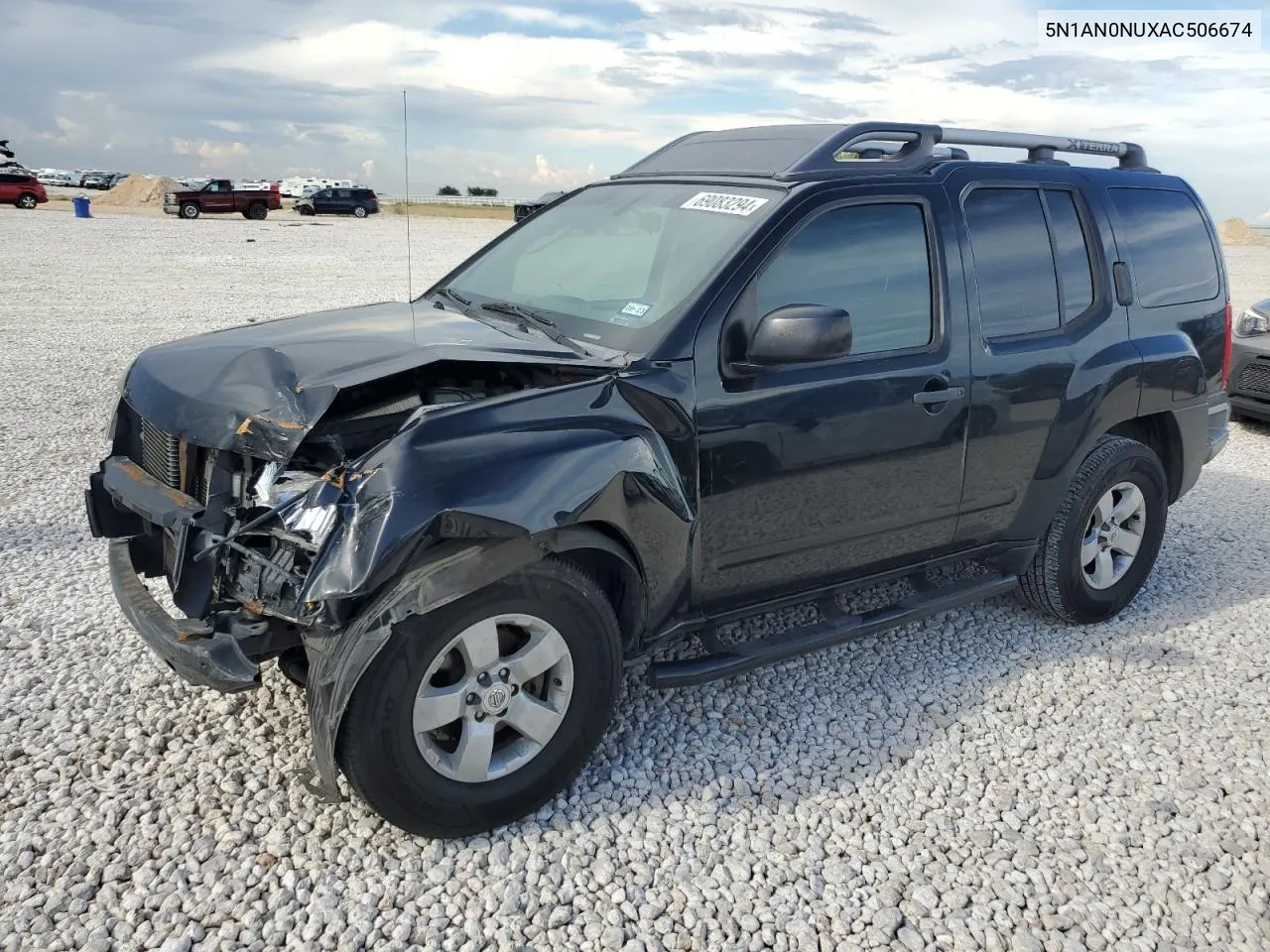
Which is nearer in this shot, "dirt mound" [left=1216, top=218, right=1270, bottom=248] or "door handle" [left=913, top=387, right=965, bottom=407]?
"door handle" [left=913, top=387, right=965, bottom=407]

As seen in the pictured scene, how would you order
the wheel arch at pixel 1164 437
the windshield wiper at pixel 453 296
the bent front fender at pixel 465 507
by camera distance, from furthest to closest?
the wheel arch at pixel 1164 437, the windshield wiper at pixel 453 296, the bent front fender at pixel 465 507

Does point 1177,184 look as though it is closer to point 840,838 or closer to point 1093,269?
point 1093,269

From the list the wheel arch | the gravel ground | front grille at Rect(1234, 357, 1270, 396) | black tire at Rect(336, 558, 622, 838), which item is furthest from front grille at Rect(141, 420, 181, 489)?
front grille at Rect(1234, 357, 1270, 396)

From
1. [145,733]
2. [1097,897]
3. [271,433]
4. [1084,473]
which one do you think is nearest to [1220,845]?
[1097,897]

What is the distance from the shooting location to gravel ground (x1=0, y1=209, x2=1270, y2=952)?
2.73 metres

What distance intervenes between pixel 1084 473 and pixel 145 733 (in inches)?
155

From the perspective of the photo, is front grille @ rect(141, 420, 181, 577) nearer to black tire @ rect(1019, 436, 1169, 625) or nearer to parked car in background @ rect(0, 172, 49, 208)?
black tire @ rect(1019, 436, 1169, 625)

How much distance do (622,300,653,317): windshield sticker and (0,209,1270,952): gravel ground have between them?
1474 millimetres

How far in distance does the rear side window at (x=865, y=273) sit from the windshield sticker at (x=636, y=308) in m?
0.39

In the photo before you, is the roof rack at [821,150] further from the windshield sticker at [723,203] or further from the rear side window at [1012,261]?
the rear side window at [1012,261]

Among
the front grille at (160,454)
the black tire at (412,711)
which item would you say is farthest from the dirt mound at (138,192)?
the black tire at (412,711)

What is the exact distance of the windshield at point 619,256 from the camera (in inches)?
136

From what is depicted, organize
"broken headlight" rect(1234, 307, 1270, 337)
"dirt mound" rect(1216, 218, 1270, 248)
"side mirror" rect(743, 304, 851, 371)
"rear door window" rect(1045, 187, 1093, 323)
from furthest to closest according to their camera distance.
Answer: "dirt mound" rect(1216, 218, 1270, 248) < "broken headlight" rect(1234, 307, 1270, 337) < "rear door window" rect(1045, 187, 1093, 323) < "side mirror" rect(743, 304, 851, 371)

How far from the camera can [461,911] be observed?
2.74 metres
